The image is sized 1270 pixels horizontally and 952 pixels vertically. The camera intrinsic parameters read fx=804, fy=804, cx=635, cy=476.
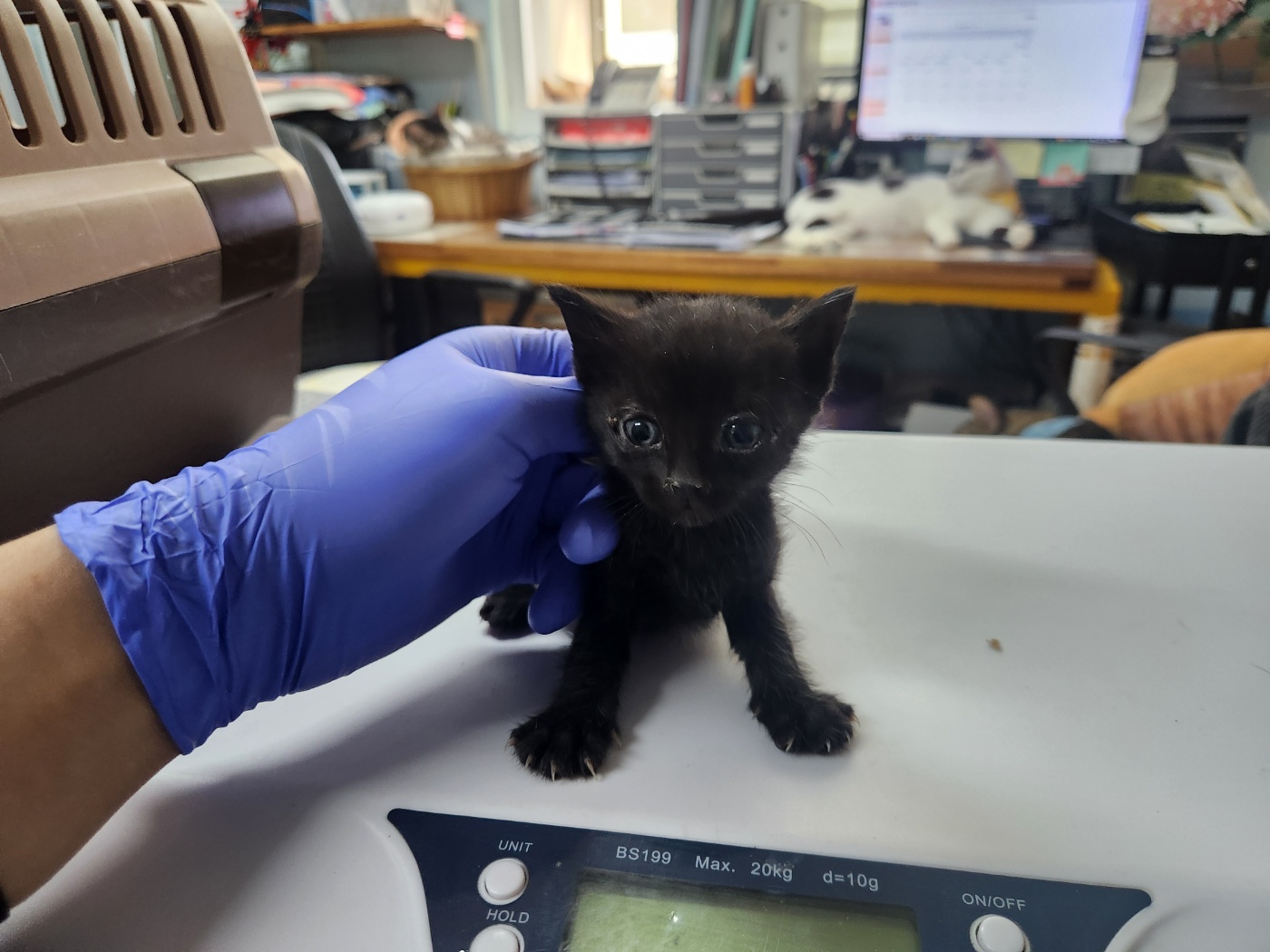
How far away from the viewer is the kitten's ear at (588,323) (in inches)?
21.8

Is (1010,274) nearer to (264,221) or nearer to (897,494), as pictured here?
(897,494)

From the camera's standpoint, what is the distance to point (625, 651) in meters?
0.58

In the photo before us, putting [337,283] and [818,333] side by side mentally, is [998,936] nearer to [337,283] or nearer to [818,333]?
[818,333]

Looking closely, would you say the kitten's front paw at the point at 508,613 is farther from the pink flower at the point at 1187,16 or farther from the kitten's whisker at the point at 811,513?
the pink flower at the point at 1187,16

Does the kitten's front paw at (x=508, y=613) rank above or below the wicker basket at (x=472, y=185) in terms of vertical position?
below

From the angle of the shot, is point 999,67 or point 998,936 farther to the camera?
point 999,67

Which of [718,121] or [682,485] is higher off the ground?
[718,121]

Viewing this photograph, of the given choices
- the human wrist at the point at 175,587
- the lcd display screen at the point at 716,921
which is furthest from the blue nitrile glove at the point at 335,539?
the lcd display screen at the point at 716,921

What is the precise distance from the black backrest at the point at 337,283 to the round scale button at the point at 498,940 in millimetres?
1519

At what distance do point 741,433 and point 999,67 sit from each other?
5.14 feet

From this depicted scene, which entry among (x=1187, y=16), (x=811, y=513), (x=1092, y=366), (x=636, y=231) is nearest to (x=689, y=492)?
(x=811, y=513)

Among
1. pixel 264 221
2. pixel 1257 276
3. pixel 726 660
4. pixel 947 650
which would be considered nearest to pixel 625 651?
pixel 726 660

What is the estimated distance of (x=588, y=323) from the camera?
0.57 m

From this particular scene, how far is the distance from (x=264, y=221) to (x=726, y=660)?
1.72 feet
